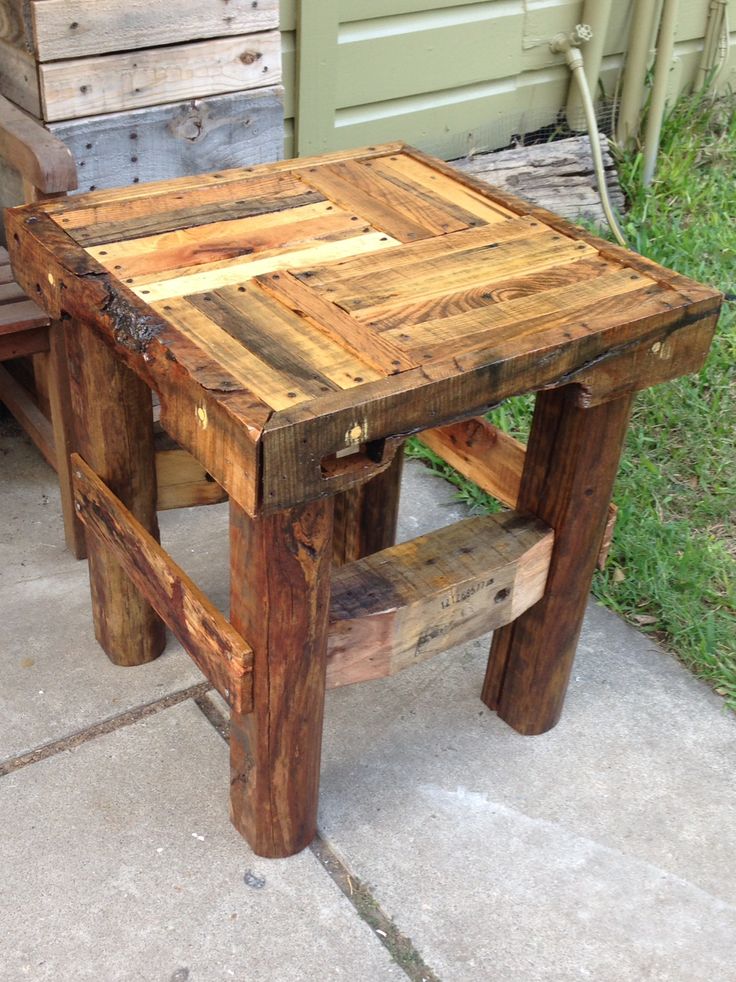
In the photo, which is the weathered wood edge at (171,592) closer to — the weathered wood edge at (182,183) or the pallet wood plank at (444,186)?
the weathered wood edge at (182,183)

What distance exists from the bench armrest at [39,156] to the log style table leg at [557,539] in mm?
1022

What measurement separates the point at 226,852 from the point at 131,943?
0.77 ft

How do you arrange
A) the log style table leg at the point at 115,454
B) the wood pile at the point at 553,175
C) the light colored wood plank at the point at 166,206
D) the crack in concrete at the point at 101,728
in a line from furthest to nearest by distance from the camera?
the wood pile at the point at 553,175 → the crack in concrete at the point at 101,728 → the log style table leg at the point at 115,454 → the light colored wood plank at the point at 166,206

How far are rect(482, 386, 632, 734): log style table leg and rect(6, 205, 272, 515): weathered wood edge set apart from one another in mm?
598

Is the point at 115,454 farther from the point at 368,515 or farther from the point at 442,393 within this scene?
the point at 442,393

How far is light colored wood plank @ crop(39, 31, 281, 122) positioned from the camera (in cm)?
247

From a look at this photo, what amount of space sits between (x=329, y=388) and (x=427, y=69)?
8.33 feet

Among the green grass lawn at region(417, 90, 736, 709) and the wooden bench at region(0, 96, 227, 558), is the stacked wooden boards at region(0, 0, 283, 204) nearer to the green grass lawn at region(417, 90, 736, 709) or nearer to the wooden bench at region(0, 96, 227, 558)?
the wooden bench at region(0, 96, 227, 558)

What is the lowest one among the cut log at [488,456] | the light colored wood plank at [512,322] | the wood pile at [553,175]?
the wood pile at [553,175]

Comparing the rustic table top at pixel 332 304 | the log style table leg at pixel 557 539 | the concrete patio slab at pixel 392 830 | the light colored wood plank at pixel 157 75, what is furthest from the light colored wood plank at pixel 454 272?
the light colored wood plank at pixel 157 75

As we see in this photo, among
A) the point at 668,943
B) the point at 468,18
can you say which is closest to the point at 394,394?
the point at 668,943

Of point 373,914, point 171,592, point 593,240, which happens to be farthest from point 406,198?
point 373,914

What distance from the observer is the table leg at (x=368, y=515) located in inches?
97.8

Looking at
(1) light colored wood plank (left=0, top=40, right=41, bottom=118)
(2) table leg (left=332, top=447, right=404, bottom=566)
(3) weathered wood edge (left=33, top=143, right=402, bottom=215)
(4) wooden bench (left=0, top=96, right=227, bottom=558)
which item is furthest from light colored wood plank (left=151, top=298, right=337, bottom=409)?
(1) light colored wood plank (left=0, top=40, right=41, bottom=118)
